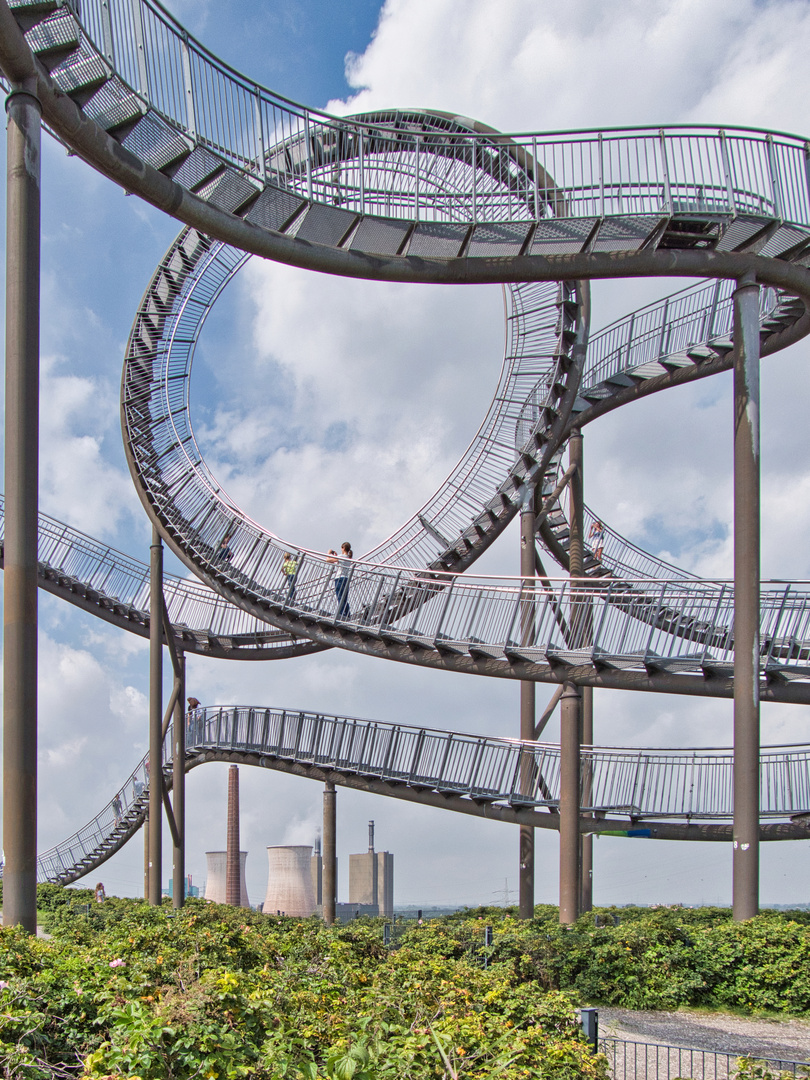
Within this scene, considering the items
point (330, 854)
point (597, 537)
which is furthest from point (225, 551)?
point (597, 537)

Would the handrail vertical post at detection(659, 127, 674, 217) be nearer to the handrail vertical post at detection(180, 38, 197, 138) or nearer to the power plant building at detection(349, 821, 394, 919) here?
the handrail vertical post at detection(180, 38, 197, 138)

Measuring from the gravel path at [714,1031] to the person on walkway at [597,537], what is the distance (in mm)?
14751

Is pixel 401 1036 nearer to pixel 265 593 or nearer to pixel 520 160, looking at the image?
pixel 265 593

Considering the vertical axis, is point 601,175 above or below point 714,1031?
above

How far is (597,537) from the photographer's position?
87.0ft

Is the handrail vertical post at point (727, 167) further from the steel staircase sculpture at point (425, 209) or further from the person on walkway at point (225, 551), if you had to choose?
the person on walkway at point (225, 551)

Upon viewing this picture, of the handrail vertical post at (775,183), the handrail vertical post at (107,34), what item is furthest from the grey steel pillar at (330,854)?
the handrail vertical post at (107,34)

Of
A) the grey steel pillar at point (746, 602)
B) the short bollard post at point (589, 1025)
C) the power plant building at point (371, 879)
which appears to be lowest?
the power plant building at point (371, 879)

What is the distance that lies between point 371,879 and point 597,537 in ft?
88.4

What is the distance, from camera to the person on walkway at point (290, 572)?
21.3m

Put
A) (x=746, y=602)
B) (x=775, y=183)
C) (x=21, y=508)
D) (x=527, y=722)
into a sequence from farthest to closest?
(x=527, y=722) < (x=775, y=183) < (x=746, y=602) < (x=21, y=508)

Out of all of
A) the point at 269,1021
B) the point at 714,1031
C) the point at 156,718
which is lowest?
the point at 714,1031

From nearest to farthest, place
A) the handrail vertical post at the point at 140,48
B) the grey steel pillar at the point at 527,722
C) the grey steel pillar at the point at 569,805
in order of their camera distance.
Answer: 1. the handrail vertical post at the point at 140,48
2. the grey steel pillar at the point at 569,805
3. the grey steel pillar at the point at 527,722

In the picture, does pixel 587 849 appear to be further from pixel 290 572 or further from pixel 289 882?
pixel 289 882
